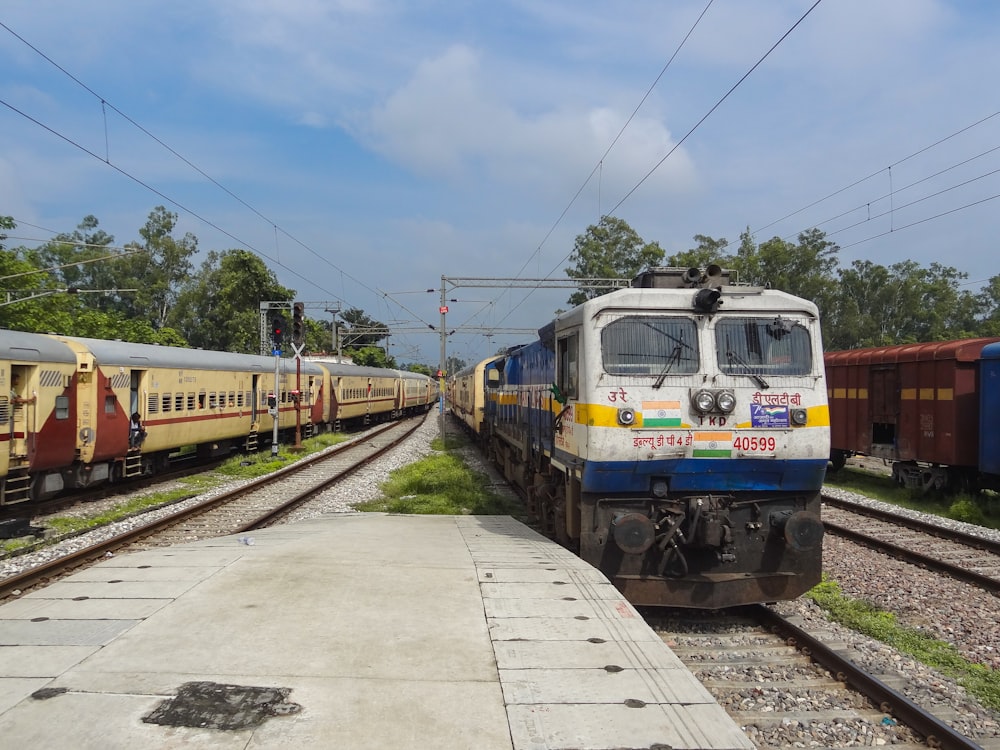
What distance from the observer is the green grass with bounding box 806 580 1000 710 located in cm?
535

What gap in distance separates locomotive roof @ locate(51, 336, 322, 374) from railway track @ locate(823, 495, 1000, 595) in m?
13.4

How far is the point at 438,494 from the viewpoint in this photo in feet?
45.3

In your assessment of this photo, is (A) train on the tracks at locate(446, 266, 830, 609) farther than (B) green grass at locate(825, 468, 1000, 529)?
No

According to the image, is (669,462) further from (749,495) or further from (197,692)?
(197,692)

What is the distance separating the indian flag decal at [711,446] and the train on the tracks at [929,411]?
9.03 metres

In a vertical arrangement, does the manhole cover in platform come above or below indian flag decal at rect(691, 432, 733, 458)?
below

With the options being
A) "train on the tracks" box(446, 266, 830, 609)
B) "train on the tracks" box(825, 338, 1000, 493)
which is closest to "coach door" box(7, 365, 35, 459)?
"train on the tracks" box(446, 266, 830, 609)

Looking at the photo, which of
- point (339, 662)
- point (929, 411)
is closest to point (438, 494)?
point (339, 662)

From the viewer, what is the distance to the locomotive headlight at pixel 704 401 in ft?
21.2

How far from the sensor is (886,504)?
13906 mm

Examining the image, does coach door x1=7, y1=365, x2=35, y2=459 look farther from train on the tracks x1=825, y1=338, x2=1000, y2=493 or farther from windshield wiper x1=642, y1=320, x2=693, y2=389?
train on the tracks x1=825, y1=338, x2=1000, y2=493

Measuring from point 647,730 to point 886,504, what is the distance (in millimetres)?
12496

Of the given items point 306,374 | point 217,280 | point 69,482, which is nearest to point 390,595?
point 69,482

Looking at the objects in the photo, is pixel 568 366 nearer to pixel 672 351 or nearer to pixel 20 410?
pixel 672 351
